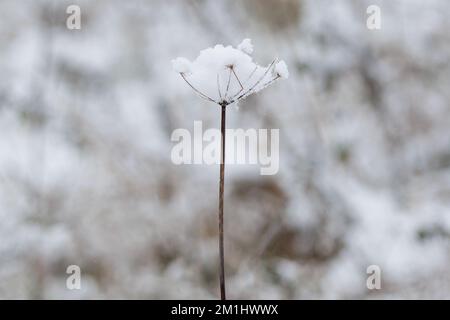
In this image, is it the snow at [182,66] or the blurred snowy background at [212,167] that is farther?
the blurred snowy background at [212,167]

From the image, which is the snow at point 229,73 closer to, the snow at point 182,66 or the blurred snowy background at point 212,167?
the snow at point 182,66

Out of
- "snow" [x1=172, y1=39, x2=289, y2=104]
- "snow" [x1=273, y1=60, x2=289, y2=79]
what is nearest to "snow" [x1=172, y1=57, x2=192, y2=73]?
"snow" [x1=172, y1=39, x2=289, y2=104]

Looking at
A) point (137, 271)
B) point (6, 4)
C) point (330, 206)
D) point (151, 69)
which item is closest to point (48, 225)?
point (137, 271)

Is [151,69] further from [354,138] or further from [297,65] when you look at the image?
[354,138]

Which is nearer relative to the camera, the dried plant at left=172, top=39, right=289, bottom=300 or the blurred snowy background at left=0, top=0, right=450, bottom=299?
the dried plant at left=172, top=39, right=289, bottom=300

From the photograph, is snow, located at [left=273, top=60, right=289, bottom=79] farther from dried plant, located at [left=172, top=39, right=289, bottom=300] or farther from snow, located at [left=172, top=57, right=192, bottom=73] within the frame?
snow, located at [left=172, top=57, right=192, bottom=73]

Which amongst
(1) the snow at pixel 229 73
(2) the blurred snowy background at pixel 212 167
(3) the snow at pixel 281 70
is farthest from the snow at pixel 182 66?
(2) the blurred snowy background at pixel 212 167

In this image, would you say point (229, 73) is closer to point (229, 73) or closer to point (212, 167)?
point (229, 73)

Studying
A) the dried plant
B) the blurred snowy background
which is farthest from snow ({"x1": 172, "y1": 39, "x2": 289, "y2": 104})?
the blurred snowy background

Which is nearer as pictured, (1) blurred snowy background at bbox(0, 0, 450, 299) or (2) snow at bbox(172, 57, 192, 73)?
(2) snow at bbox(172, 57, 192, 73)

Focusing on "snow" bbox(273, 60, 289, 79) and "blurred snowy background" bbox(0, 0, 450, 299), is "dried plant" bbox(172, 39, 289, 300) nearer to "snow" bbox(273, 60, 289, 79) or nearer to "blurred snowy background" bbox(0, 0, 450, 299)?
"snow" bbox(273, 60, 289, 79)
